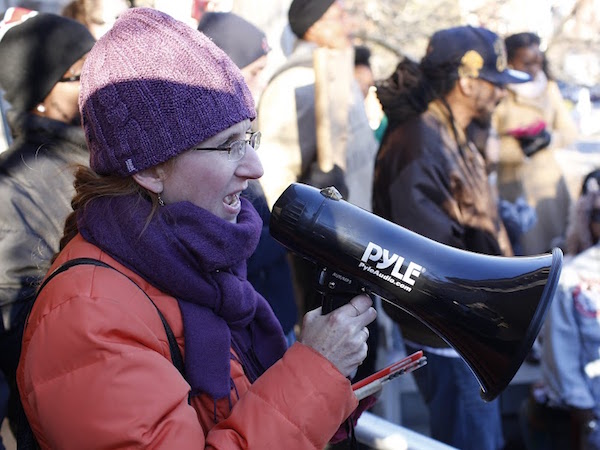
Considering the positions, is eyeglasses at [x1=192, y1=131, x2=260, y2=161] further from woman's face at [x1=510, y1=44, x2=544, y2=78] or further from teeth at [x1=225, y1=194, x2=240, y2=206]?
woman's face at [x1=510, y1=44, x2=544, y2=78]

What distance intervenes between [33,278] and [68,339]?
3.54ft

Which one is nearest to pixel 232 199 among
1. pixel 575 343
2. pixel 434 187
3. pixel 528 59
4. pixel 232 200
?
pixel 232 200

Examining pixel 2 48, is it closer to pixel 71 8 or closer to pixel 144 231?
pixel 71 8

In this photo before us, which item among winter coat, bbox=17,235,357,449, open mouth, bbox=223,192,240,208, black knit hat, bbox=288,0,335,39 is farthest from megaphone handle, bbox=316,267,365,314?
black knit hat, bbox=288,0,335,39

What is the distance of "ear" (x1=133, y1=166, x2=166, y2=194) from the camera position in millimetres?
1474

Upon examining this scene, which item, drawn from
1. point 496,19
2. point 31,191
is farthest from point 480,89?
point 496,19

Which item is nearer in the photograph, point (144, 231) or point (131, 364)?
point (131, 364)

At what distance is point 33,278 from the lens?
2.20 meters

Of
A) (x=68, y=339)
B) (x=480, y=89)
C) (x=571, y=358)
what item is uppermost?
(x=68, y=339)

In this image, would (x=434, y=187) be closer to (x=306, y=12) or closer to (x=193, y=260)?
(x=306, y=12)

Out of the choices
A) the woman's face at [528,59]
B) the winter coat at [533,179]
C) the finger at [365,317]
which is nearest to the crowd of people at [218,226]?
the finger at [365,317]

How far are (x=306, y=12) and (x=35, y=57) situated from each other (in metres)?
1.71

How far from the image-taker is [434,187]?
290 cm

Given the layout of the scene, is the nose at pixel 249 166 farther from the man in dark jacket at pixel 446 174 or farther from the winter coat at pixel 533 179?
the winter coat at pixel 533 179
